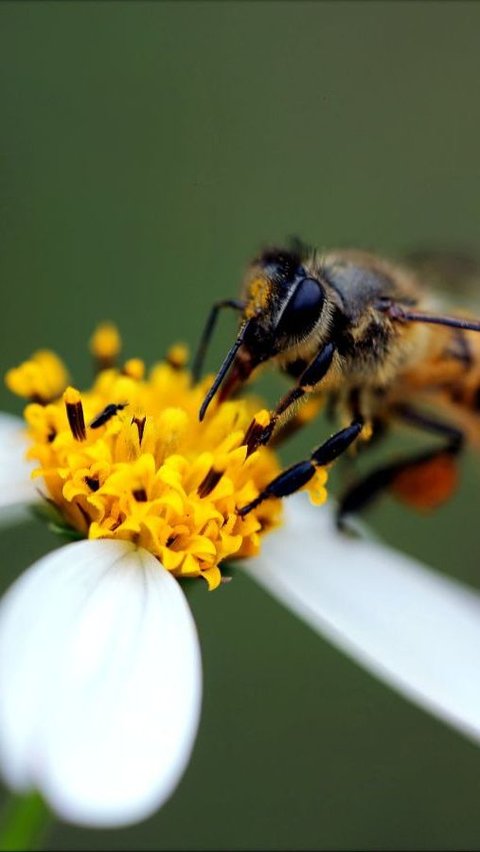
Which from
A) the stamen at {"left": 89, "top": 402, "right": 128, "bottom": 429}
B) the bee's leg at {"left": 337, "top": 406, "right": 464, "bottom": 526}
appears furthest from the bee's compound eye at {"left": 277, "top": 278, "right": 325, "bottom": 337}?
the bee's leg at {"left": 337, "top": 406, "right": 464, "bottom": 526}

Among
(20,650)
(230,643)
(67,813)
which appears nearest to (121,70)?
(230,643)

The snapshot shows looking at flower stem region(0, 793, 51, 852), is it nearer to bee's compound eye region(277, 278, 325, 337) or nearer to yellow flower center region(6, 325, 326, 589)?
yellow flower center region(6, 325, 326, 589)

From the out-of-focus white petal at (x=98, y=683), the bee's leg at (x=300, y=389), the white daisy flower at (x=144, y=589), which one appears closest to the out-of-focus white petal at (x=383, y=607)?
the white daisy flower at (x=144, y=589)

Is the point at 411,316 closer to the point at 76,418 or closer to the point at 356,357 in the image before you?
the point at 356,357

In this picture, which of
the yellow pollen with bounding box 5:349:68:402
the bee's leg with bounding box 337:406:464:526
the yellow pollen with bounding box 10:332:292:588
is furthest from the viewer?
the bee's leg with bounding box 337:406:464:526

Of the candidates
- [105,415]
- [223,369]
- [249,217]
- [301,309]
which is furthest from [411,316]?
[249,217]
